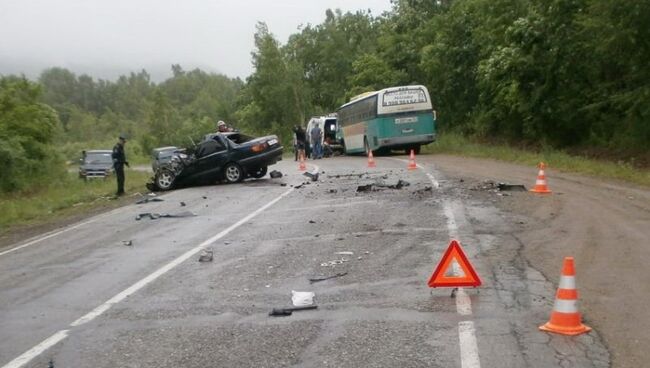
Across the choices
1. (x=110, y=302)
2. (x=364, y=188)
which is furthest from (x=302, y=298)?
(x=364, y=188)

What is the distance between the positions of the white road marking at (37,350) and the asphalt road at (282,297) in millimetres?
11

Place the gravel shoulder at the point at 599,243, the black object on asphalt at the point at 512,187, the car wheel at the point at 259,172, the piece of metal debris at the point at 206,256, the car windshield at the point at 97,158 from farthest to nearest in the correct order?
the car windshield at the point at 97,158 < the car wheel at the point at 259,172 < the black object on asphalt at the point at 512,187 < the piece of metal debris at the point at 206,256 < the gravel shoulder at the point at 599,243

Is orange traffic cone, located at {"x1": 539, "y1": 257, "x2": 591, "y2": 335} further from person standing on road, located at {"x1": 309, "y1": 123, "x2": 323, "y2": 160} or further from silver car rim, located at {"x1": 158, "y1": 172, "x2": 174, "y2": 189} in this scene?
person standing on road, located at {"x1": 309, "y1": 123, "x2": 323, "y2": 160}

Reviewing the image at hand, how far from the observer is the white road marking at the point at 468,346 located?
5070mm

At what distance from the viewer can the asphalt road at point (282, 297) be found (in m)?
5.47

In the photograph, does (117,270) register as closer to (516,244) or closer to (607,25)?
(516,244)

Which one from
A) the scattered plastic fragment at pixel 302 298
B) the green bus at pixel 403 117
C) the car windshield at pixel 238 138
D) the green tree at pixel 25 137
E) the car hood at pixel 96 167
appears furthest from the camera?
the car hood at pixel 96 167

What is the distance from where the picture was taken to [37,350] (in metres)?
5.88

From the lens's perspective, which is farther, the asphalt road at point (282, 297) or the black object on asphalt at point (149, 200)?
the black object on asphalt at point (149, 200)

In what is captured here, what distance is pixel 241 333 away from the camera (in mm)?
6062

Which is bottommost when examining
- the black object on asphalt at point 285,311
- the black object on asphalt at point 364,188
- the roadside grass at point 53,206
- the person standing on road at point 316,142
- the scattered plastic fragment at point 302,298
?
the roadside grass at point 53,206

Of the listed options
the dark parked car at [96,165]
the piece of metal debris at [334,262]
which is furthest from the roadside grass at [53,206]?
the piece of metal debris at [334,262]

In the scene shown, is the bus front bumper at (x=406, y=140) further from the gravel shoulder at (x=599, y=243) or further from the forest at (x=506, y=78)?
the gravel shoulder at (x=599, y=243)

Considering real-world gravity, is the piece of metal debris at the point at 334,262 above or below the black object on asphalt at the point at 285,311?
above
